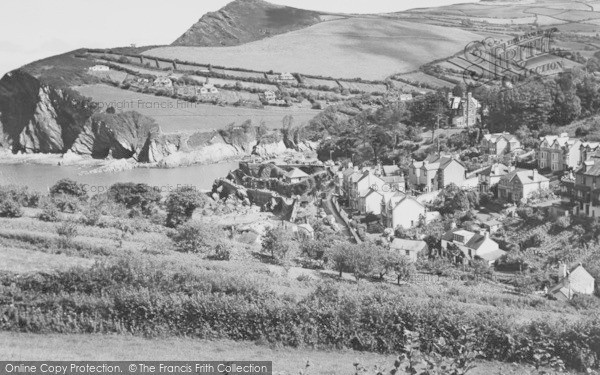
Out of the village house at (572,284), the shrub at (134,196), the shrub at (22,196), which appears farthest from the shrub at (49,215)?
the village house at (572,284)

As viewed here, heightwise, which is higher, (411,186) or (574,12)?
(574,12)

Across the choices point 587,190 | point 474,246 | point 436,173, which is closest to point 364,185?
point 436,173

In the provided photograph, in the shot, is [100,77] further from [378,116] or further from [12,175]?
[378,116]

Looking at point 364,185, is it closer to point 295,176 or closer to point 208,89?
point 295,176

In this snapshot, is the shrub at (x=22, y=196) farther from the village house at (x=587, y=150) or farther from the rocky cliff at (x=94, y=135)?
the rocky cliff at (x=94, y=135)

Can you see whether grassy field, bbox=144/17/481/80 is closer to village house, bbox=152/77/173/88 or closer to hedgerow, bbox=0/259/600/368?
village house, bbox=152/77/173/88

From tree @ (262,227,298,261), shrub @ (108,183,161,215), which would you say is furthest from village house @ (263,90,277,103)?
tree @ (262,227,298,261)

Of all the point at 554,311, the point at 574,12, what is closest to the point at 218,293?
the point at 554,311
